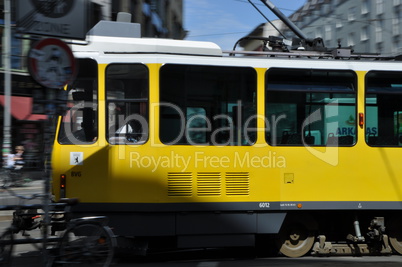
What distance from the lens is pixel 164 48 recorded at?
6.89 metres

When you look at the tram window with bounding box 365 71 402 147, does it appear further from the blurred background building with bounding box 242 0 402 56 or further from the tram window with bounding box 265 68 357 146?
the blurred background building with bounding box 242 0 402 56

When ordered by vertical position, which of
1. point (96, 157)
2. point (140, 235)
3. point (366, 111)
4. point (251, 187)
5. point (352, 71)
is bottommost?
point (140, 235)

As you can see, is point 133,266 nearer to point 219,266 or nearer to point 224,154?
point 219,266

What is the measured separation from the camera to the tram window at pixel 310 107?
702 centimetres

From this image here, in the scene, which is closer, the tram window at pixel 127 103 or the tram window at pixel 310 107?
the tram window at pixel 127 103

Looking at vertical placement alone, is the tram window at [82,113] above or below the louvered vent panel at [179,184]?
above

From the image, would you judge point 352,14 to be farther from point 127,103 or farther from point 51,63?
point 51,63

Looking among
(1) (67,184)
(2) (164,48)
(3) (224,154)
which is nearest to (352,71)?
(3) (224,154)

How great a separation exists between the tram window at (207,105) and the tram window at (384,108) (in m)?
1.71

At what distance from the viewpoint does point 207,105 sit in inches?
272

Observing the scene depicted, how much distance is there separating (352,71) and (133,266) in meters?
4.12

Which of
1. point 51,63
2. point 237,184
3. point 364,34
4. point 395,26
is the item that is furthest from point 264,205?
point 364,34

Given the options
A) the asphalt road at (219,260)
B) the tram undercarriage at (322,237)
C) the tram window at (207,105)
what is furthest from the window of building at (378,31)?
the tram window at (207,105)

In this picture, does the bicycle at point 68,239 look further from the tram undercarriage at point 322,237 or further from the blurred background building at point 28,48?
the tram undercarriage at point 322,237
